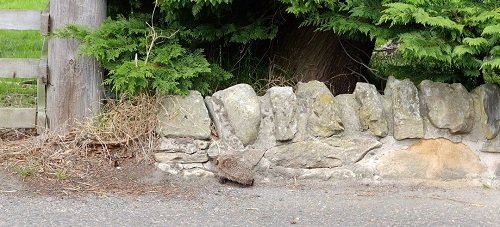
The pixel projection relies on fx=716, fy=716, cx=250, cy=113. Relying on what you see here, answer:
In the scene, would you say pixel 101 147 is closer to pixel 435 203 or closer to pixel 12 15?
pixel 12 15

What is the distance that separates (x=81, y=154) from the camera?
17.2 feet

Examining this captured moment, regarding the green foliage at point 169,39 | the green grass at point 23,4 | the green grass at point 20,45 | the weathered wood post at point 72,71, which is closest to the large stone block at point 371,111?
the green foliage at point 169,39

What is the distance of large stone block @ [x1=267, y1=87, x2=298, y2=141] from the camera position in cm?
520

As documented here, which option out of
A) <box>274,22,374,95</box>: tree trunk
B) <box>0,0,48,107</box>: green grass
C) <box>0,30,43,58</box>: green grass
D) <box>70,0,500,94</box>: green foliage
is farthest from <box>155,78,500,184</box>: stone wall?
<box>0,30,43,58</box>: green grass

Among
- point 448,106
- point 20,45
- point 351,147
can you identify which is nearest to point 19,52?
point 20,45

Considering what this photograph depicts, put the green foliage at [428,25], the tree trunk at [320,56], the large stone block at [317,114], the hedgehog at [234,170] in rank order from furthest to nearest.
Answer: the tree trunk at [320,56]
the large stone block at [317,114]
the hedgehog at [234,170]
the green foliage at [428,25]

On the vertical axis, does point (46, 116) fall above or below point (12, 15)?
below

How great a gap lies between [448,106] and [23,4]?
20.2 ft

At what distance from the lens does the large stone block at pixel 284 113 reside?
5.20 metres

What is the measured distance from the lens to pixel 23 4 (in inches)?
368

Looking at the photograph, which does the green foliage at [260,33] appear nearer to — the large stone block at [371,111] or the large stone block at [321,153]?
the large stone block at [371,111]

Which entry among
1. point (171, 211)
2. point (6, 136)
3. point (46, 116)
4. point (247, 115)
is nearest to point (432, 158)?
point (247, 115)

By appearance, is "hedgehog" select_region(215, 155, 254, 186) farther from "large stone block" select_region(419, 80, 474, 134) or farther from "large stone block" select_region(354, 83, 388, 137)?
"large stone block" select_region(419, 80, 474, 134)

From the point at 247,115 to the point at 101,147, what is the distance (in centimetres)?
110
